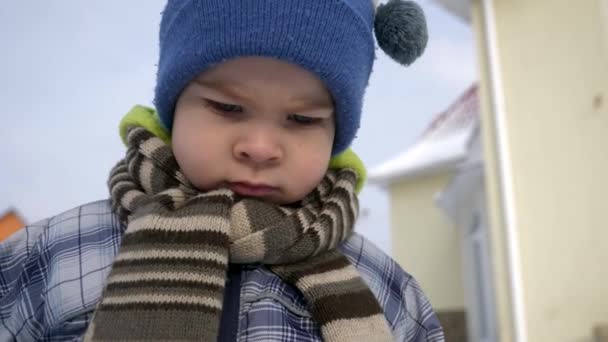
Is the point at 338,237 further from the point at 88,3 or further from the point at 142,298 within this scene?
the point at 88,3

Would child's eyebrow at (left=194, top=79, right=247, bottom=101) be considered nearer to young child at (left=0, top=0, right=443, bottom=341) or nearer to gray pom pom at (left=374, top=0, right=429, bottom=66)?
young child at (left=0, top=0, right=443, bottom=341)

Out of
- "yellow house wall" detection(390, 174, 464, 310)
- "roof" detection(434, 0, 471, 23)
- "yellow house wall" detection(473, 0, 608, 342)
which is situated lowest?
"yellow house wall" detection(390, 174, 464, 310)

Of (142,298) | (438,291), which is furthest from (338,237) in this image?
(438,291)

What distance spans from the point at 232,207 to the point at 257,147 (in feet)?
0.21

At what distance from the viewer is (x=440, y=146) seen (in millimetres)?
4113

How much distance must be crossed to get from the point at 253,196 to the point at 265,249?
7cm

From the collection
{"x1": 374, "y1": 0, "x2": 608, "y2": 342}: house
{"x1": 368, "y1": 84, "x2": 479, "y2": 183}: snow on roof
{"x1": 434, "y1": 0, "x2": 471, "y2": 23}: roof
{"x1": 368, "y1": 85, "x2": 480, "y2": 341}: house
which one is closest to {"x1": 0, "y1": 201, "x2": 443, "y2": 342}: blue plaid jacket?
{"x1": 374, "y1": 0, "x2": 608, "y2": 342}: house

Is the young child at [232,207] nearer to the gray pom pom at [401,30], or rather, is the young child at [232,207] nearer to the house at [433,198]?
the gray pom pom at [401,30]

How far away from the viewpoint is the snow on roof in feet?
12.9

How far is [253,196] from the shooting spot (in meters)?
0.62

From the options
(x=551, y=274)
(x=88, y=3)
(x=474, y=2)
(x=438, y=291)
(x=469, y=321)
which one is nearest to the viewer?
(x=88, y=3)

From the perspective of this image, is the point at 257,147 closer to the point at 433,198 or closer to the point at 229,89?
the point at 229,89

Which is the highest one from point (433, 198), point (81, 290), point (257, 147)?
point (257, 147)

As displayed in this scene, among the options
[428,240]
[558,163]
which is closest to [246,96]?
[558,163]
